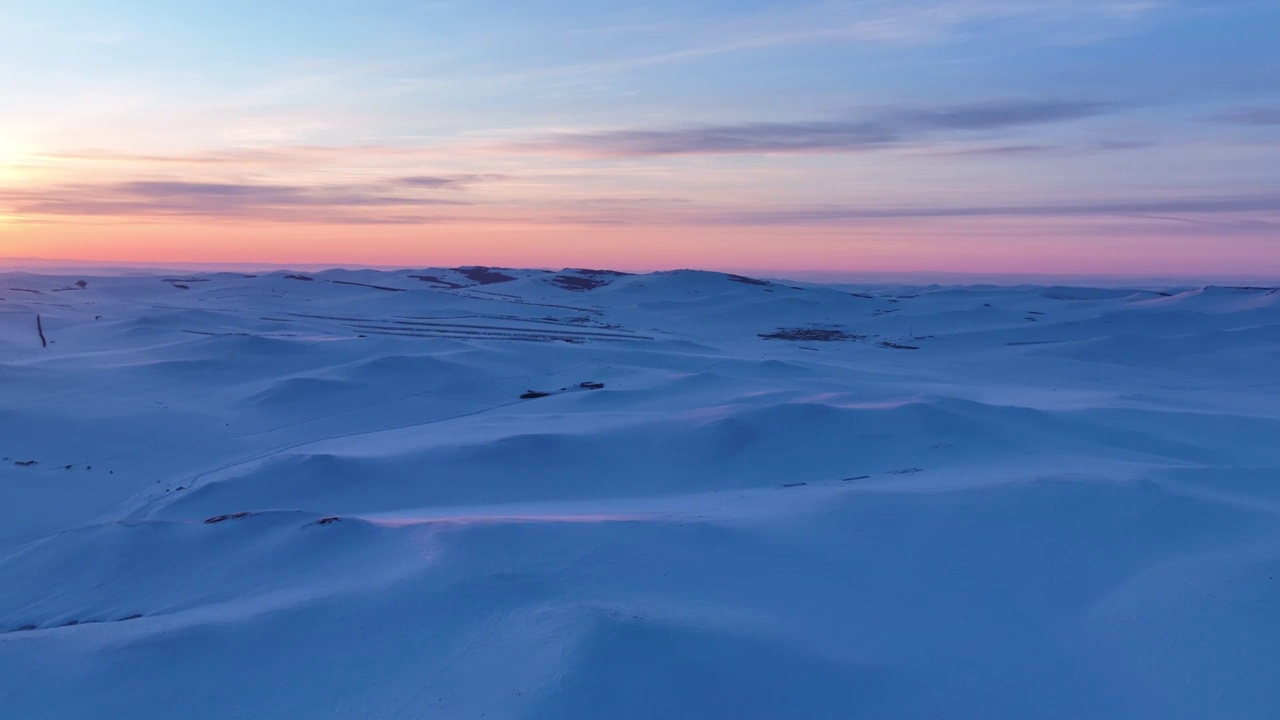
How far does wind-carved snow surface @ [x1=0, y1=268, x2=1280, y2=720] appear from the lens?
4.64 metres

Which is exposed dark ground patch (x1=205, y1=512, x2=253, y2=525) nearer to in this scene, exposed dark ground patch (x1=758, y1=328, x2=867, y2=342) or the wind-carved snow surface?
the wind-carved snow surface

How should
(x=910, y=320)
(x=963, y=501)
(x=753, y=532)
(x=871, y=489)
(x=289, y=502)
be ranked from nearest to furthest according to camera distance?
(x=753, y=532)
(x=963, y=501)
(x=871, y=489)
(x=289, y=502)
(x=910, y=320)

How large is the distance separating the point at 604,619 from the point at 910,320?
28.3 m

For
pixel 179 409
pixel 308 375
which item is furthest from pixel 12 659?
pixel 308 375

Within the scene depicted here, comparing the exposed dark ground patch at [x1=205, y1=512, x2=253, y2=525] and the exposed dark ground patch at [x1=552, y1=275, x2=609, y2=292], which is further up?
the exposed dark ground patch at [x1=552, y1=275, x2=609, y2=292]

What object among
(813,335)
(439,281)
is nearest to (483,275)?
(439,281)

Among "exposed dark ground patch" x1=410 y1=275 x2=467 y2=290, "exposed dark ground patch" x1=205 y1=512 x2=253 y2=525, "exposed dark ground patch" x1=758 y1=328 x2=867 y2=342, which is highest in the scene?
"exposed dark ground patch" x1=410 y1=275 x2=467 y2=290

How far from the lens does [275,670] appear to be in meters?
4.84

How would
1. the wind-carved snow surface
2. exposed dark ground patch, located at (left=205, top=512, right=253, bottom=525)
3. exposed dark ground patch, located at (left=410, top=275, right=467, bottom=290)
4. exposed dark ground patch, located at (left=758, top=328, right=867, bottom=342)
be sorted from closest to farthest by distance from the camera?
the wind-carved snow surface → exposed dark ground patch, located at (left=205, top=512, right=253, bottom=525) → exposed dark ground patch, located at (left=758, top=328, right=867, bottom=342) → exposed dark ground patch, located at (left=410, top=275, right=467, bottom=290)

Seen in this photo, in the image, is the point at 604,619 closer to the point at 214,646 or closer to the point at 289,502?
the point at 214,646

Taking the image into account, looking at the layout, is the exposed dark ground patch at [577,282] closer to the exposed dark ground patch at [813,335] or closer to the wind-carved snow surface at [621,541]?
the exposed dark ground patch at [813,335]

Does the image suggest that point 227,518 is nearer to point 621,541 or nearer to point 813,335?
point 621,541

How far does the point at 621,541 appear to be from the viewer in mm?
6512

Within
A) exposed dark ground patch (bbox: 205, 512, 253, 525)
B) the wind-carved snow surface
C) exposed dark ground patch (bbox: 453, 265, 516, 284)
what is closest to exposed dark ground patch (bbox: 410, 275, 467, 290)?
exposed dark ground patch (bbox: 453, 265, 516, 284)
